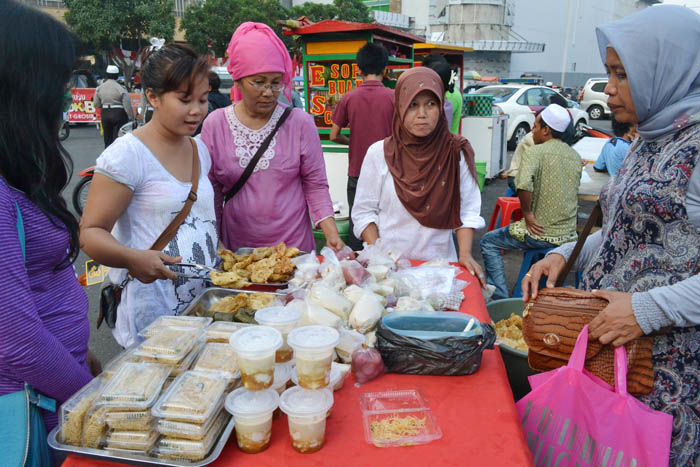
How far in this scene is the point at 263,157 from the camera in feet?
7.98

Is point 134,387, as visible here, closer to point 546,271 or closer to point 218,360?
point 218,360

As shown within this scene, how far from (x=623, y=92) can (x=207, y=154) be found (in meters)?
1.77

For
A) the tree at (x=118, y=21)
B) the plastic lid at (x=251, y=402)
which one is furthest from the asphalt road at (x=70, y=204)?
the tree at (x=118, y=21)

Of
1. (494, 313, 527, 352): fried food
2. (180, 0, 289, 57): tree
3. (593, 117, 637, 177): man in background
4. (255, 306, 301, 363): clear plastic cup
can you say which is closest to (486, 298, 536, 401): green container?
(494, 313, 527, 352): fried food

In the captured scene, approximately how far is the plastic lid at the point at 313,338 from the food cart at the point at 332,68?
432 centimetres

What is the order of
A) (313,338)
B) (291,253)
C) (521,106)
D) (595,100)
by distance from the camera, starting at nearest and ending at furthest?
(313,338), (291,253), (521,106), (595,100)

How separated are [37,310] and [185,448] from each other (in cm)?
60

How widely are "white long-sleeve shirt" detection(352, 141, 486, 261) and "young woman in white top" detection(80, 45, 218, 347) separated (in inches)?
40.1

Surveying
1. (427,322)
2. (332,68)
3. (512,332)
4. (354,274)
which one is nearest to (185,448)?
(427,322)

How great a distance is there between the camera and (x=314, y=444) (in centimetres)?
116

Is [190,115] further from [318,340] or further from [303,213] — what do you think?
[318,340]

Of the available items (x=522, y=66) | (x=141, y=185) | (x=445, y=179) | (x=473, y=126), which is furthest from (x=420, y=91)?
(x=522, y=66)

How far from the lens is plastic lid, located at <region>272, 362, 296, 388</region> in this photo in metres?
1.27

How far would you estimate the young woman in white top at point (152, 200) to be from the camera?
1728 mm
